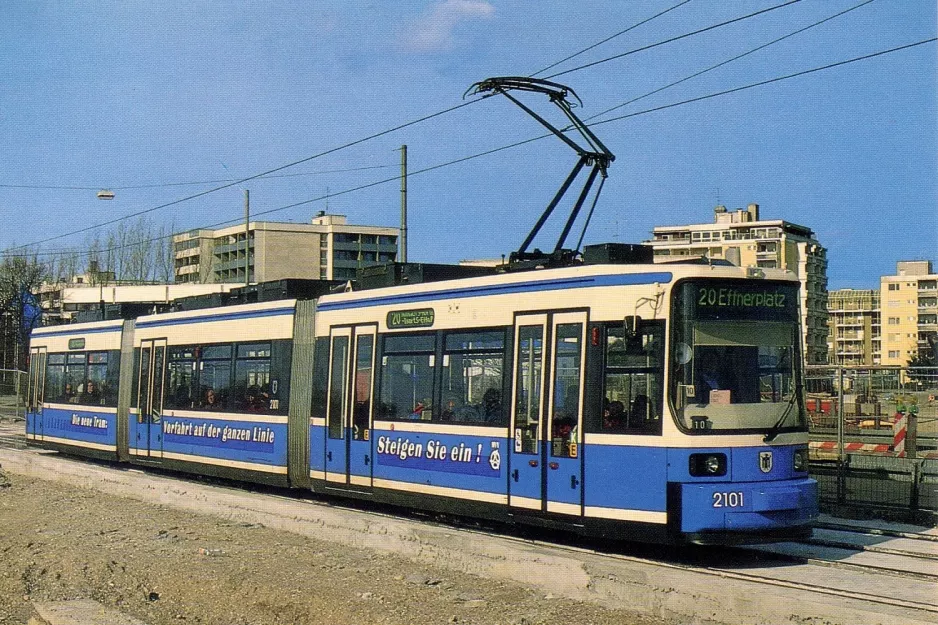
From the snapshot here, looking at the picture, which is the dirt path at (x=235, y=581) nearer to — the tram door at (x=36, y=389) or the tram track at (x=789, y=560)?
the tram track at (x=789, y=560)

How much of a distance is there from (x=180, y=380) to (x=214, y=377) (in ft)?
4.81

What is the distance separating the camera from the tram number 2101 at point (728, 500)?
10867 millimetres

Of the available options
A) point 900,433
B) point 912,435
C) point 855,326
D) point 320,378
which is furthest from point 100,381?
point 855,326

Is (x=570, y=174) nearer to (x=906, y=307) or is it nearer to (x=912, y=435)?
(x=912, y=435)

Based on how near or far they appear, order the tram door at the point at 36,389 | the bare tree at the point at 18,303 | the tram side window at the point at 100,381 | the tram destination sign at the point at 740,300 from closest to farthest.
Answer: the tram destination sign at the point at 740,300 → the tram side window at the point at 100,381 → the tram door at the point at 36,389 → the bare tree at the point at 18,303

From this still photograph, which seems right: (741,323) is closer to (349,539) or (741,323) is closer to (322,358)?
(349,539)

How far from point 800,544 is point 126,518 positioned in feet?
30.3

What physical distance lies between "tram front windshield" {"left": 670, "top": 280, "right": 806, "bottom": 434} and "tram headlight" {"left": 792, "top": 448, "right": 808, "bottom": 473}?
0.27 metres

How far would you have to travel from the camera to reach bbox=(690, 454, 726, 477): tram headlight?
10938 mm

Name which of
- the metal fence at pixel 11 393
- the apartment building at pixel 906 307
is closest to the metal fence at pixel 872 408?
the metal fence at pixel 11 393

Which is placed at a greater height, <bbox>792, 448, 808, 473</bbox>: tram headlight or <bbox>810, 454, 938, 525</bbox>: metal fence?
<bbox>792, 448, 808, 473</bbox>: tram headlight

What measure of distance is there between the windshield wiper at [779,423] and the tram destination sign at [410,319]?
185 inches

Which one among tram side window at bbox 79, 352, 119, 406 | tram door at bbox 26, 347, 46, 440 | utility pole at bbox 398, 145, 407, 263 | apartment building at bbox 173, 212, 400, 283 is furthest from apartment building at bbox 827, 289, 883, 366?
tram side window at bbox 79, 352, 119, 406

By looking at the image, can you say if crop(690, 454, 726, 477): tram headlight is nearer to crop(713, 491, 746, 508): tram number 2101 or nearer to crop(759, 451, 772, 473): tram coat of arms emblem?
crop(713, 491, 746, 508): tram number 2101
